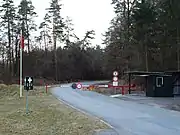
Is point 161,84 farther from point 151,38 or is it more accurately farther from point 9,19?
point 9,19

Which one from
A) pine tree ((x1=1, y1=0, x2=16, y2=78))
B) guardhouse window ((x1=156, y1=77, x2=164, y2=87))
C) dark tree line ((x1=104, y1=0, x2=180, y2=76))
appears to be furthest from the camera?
pine tree ((x1=1, y1=0, x2=16, y2=78))

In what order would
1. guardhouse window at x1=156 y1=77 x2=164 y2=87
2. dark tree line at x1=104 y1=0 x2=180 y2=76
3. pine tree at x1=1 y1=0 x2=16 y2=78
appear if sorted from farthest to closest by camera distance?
pine tree at x1=1 y1=0 x2=16 y2=78, dark tree line at x1=104 y1=0 x2=180 y2=76, guardhouse window at x1=156 y1=77 x2=164 y2=87

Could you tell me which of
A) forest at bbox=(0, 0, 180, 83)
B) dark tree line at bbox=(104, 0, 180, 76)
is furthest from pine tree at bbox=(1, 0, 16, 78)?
dark tree line at bbox=(104, 0, 180, 76)

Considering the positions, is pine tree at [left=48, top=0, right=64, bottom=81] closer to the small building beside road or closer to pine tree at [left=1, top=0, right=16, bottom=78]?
pine tree at [left=1, top=0, right=16, bottom=78]

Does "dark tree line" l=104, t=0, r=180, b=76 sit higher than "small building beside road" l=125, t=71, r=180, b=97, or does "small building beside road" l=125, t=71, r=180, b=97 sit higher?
"dark tree line" l=104, t=0, r=180, b=76

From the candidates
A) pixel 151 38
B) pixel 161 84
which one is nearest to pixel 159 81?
pixel 161 84

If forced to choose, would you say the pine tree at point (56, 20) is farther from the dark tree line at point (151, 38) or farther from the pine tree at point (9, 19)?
the dark tree line at point (151, 38)

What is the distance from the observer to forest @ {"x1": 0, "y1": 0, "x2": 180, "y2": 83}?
145 feet

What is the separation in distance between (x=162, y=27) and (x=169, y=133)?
32048 mm

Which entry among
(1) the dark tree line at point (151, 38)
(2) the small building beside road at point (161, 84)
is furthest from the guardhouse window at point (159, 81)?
(1) the dark tree line at point (151, 38)

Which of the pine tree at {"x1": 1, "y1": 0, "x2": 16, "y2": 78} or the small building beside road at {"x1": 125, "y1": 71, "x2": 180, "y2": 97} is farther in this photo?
the pine tree at {"x1": 1, "y1": 0, "x2": 16, "y2": 78}

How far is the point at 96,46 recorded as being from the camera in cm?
10056

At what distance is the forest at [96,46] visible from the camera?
4408 centimetres

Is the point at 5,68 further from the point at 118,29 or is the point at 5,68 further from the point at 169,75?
the point at 169,75
